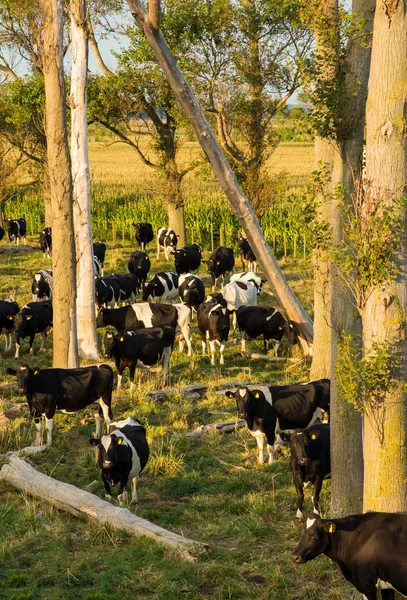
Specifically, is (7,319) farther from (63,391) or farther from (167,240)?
(167,240)

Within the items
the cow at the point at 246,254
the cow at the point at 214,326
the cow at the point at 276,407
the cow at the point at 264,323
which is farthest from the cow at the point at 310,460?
the cow at the point at 246,254

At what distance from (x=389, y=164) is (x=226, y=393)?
5606mm

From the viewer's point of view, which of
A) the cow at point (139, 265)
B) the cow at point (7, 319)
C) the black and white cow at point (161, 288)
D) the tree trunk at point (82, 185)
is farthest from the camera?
the cow at point (139, 265)

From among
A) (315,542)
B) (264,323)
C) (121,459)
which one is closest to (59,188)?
(264,323)

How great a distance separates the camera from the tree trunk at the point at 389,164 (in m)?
8.49

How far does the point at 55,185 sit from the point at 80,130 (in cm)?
254

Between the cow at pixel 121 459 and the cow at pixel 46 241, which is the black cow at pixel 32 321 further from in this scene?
the cow at pixel 46 241

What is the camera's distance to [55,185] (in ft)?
52.6

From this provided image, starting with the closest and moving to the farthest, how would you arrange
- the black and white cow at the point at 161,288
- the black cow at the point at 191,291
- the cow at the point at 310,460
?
the cow at the point at 310,460 → the black cow at the point at 191,291 → the black and white cow at the point at 161,288

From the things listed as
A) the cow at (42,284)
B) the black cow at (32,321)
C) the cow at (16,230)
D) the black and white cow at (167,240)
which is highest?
the cow at (16,230)

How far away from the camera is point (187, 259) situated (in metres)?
28.1

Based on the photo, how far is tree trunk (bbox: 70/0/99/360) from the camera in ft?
58.5

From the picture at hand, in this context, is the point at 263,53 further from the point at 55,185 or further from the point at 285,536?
the point at 285,536

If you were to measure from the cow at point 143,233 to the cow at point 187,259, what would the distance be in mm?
5358
